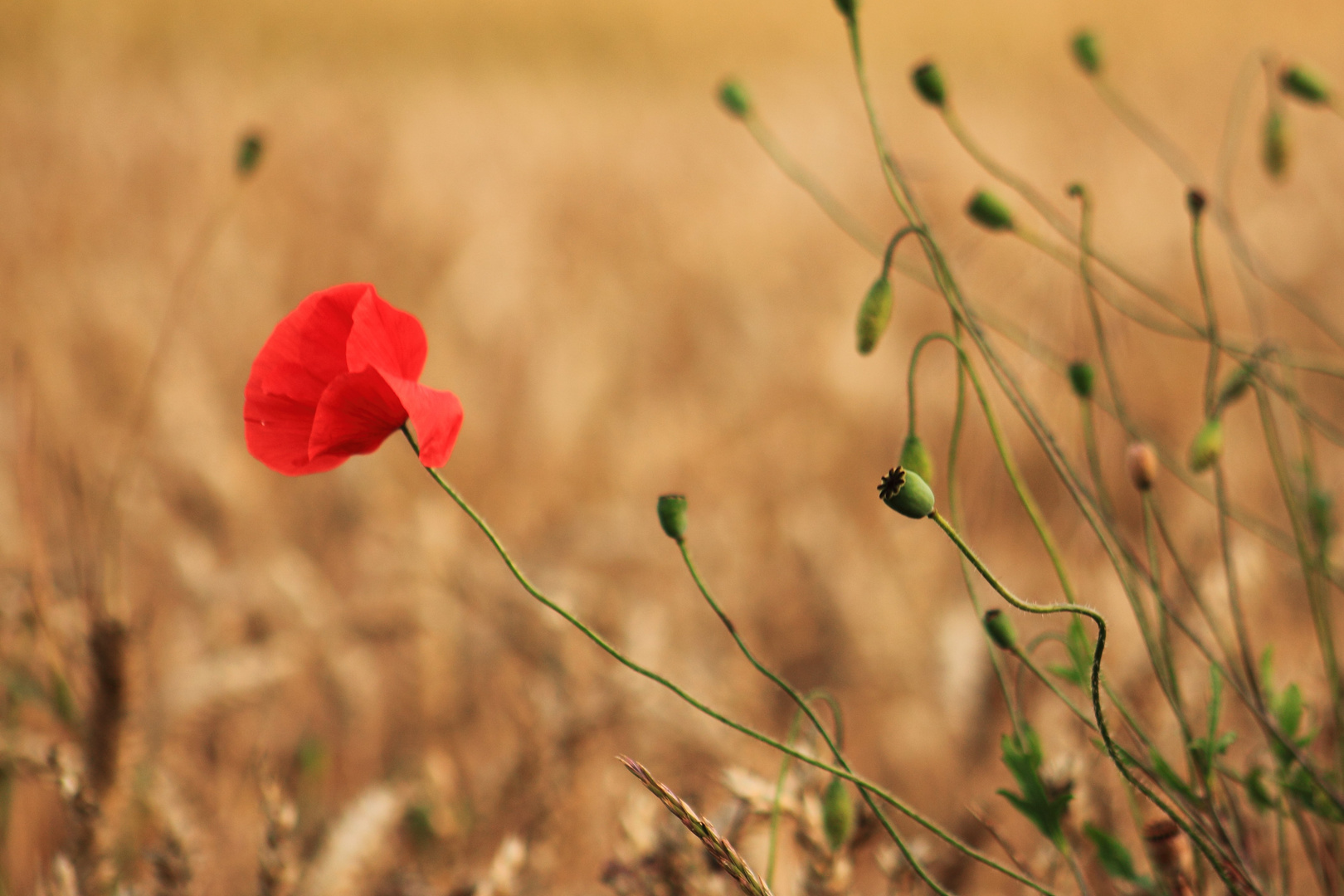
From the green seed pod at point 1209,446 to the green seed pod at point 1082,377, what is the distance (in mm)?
63

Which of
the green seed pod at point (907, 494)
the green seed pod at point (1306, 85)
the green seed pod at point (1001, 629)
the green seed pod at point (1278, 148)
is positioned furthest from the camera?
the green seed pod at point (1278, 148)

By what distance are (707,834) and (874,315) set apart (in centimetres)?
29

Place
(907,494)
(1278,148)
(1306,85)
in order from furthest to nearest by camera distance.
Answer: (1278,148) < (1306,85) < (907,494)

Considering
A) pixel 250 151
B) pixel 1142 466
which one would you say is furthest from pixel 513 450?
pixel 1142 466

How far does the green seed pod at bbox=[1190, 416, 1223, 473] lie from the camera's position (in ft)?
1.87

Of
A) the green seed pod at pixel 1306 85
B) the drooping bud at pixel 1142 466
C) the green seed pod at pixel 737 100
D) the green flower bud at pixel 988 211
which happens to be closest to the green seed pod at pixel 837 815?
the drooping bud at pixel 1142 466

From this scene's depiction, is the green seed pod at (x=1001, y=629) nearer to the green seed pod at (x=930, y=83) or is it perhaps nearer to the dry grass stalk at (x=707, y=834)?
the dry grass stalk at (x=707, y=834)

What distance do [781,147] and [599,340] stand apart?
127 centimetres

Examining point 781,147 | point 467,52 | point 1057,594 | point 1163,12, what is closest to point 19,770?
point 1057,594

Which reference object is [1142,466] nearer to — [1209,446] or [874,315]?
[1209,446]

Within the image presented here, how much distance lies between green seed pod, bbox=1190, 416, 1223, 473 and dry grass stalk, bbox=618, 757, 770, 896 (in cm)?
34

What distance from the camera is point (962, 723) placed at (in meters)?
0.97

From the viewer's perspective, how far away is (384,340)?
44 cm

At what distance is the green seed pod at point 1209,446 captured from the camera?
569 millimetres
